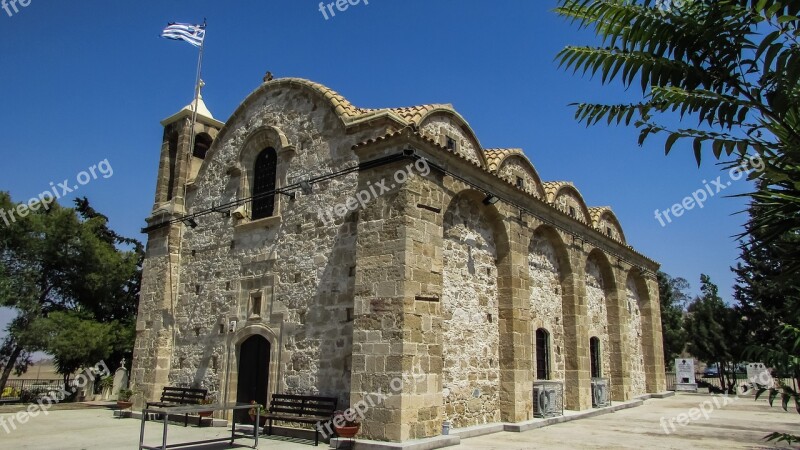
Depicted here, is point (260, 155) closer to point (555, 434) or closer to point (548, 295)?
point (548, 295)

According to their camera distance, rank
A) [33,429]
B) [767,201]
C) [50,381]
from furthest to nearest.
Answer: [50,381] < [33,429] < [767,201]

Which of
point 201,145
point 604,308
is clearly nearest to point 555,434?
point 604,308

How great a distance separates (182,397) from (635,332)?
17.5 meters

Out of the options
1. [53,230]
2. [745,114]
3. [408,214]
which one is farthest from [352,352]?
[53,230]

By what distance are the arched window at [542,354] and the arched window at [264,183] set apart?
8179 millimetres

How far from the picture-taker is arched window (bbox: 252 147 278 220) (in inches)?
542

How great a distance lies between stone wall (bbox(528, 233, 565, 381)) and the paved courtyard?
2.09 m

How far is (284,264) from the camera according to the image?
12484mm

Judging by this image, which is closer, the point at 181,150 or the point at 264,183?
the point at 264,183

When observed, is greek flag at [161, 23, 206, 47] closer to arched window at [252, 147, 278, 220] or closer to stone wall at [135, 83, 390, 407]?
stone wall at [135, 83, 390, 407]

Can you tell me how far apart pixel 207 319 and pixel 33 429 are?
430 cm

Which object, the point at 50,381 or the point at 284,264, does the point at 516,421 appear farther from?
the point at 50,381

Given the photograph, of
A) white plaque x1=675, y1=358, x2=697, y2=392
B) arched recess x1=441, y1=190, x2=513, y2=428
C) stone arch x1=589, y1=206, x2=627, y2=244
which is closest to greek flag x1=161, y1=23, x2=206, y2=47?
arched recess x1=441, y1=190, x2=513, y2=428

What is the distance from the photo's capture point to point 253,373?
41.1ft
